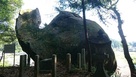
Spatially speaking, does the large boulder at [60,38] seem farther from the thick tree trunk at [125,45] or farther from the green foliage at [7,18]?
the green foliage at [7,18]

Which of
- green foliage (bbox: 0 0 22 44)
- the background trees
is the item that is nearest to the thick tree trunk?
the background trees

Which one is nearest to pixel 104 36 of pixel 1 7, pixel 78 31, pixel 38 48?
pixel 78 31

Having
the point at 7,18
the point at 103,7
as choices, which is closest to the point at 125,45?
the point at 103,7

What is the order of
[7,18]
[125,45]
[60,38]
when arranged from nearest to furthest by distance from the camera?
[60,38] < [125,45] < [7,18]

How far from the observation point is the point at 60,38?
14367 millimetres

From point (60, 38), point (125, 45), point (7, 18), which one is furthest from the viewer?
point (7, 18)

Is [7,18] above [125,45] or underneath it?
above

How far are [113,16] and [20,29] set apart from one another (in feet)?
34.5

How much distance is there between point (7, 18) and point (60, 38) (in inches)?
406

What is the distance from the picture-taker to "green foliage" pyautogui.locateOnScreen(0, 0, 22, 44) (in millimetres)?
21484

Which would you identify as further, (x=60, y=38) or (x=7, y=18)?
(x=7, y=18)

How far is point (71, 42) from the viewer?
46.4ft

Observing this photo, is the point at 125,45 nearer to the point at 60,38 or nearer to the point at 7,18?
the point at 60,38

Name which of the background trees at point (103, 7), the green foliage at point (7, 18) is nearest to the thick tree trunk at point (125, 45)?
the background trees at point (103, 7)
